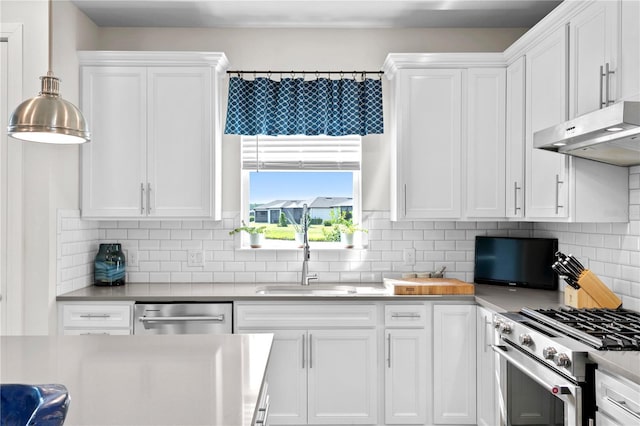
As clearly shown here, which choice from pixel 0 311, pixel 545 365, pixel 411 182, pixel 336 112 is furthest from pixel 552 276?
pixel 0 311

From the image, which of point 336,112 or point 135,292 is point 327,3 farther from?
point 135,292

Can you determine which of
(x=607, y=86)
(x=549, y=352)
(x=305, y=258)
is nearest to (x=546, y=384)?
(x=549, y=352)

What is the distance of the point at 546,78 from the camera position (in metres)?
2.94

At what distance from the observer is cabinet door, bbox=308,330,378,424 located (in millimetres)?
3262

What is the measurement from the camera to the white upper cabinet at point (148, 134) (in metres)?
3.51

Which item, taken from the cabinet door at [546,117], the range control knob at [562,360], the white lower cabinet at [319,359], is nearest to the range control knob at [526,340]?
the range control knob at [562,360]

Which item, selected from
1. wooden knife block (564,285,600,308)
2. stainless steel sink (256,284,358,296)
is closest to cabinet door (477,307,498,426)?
wooden knife block (564,285,600,308)

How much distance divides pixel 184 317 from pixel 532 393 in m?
1.98

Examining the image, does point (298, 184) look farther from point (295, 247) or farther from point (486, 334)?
point (486, 334)

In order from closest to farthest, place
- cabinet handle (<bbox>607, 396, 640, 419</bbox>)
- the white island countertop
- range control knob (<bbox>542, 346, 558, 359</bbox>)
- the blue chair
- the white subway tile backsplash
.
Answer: the blue chair
the white island countertop
cabinet handle (<bbox>607, 396, 640, 419</bbox>)
range control knob (<bbox>542, 346, 558, 359</bbox>)
the white subway tile backsplash

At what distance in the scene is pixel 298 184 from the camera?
13.1 feet

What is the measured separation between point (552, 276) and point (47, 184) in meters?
3.21

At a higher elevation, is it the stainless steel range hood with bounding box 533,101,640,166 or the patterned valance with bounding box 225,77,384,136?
the patterned valance with bounding box 225,77,384,136

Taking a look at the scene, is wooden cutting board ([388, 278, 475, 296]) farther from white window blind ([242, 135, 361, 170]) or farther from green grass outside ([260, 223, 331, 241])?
white window blind ([242, 135, 361, 170])
